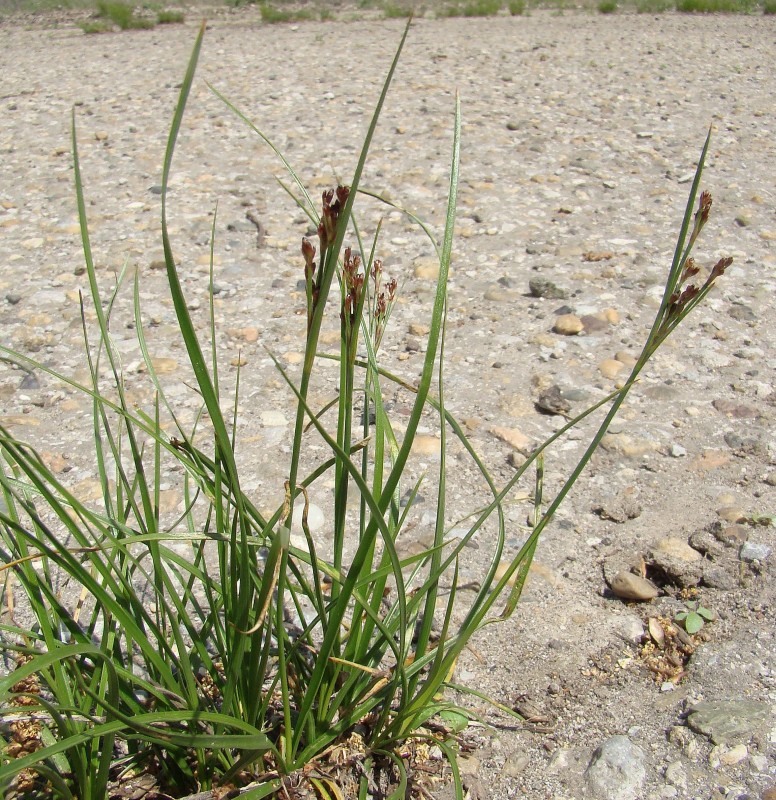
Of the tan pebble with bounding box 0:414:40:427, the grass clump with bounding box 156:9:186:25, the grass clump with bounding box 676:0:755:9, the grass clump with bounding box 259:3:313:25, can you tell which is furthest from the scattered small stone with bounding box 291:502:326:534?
the grass clump with bounding box 676:0:755:9

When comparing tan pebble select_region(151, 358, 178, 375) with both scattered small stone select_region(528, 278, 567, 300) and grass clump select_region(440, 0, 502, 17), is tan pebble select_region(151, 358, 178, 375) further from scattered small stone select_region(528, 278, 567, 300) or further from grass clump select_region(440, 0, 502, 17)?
grass clump select_region(440, 0, 502, 17)

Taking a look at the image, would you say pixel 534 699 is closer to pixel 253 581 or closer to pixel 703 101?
pixel 253 581

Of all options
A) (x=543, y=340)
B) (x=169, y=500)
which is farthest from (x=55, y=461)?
(x=543, y=340)

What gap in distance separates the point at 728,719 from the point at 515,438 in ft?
3.08

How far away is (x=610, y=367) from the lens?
2.47m

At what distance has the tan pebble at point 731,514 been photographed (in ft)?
6.06

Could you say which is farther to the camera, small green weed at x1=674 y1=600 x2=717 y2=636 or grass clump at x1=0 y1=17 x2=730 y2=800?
small green weed at x1=674 y1=600 x2=717 y2=636

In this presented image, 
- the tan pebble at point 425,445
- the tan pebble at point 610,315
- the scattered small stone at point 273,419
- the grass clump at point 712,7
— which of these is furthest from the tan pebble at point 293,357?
the grass clump at point 712,7

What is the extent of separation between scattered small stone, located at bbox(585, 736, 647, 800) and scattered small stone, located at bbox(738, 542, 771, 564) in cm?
56

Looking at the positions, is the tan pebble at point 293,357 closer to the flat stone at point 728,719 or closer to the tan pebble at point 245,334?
the tan pebble at point 245,334

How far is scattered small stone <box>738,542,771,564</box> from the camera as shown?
1715 millimetres

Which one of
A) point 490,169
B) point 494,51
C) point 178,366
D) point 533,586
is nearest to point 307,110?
point 490,169

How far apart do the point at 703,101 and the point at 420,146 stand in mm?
1886

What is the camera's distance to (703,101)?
4.90 m
